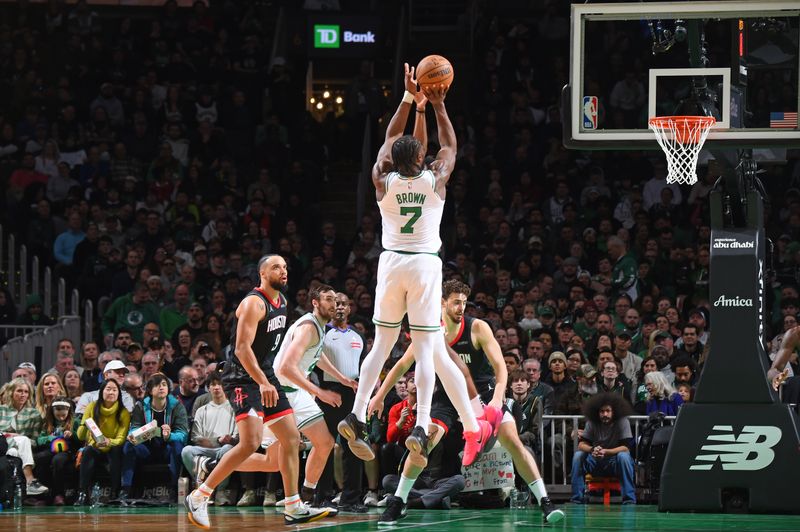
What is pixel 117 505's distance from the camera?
15297mm

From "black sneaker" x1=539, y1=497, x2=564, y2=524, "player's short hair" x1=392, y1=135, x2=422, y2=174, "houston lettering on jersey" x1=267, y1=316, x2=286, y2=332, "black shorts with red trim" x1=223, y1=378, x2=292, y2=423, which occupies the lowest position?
"black sneaker" x1=539, y1=497, x2=564, y2=524

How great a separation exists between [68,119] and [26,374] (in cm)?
788

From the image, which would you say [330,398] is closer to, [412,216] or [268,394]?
[268,394]

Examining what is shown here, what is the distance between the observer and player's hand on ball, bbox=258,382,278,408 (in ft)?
36.3

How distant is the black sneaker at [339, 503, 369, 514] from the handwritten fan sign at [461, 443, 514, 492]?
1.25 m

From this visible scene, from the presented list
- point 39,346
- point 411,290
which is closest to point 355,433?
point 411,290

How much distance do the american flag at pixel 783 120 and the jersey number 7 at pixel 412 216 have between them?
3.54 metres

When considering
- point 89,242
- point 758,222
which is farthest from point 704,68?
point 89,242

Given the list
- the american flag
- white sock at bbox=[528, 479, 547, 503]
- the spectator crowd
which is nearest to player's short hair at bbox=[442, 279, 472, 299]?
white sock at bbox=[528, 479, 547, 503]

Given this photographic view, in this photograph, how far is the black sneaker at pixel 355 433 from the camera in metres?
10.4

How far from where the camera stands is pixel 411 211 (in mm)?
10305

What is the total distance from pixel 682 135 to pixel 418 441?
3710 millimetres

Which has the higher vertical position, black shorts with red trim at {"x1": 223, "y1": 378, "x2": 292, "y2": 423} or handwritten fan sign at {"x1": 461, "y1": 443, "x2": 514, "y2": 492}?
black shorts with red trim at {"x1": 223, "y1": 378, "x2": 292, "y2": 423}

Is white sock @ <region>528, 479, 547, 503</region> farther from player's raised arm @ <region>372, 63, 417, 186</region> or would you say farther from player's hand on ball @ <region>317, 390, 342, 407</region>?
player's raised arm @ <region>372, 63, 417, 186</region>
